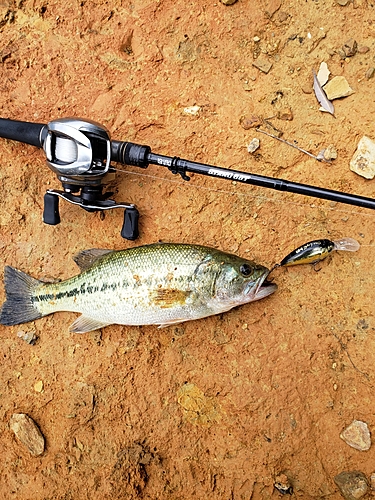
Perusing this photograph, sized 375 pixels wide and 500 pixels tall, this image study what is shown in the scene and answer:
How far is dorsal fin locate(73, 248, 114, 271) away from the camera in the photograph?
13.9 ft

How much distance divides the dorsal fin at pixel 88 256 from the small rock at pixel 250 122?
63.1 inches

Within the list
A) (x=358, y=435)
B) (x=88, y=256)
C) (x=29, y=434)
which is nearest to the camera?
(x=358, y=435)

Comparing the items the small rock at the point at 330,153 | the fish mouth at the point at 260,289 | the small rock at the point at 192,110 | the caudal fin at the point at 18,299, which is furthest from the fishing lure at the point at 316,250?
the caudal fin at the point at 18,299

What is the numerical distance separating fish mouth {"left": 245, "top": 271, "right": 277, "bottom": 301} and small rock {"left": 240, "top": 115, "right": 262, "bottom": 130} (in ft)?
4.29

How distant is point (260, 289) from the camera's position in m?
3.85

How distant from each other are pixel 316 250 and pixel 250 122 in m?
1.26

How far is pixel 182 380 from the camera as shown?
4203 mm

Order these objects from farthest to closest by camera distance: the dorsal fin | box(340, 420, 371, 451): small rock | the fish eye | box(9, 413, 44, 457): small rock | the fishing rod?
box(9, 413, 44, 457): small rock → the dorsal fin → box(340, 420, 371, 451): small rock → the fish eye → the fishing rod

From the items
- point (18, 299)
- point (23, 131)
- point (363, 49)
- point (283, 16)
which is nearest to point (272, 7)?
point (283, 16)

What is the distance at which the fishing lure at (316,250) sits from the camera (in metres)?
3.83

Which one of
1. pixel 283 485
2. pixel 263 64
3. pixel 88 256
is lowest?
pixel 283 485

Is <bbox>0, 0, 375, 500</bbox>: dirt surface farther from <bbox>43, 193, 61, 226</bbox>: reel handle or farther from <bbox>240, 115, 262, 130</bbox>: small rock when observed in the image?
<bbox>43, 193, 61, 226</bbox>: reel handle

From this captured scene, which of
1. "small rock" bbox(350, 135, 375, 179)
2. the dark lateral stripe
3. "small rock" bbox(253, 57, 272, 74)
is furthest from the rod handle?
"small rock" bbox(350, 135, 375, 179)

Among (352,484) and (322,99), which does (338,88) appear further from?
(352,484)
